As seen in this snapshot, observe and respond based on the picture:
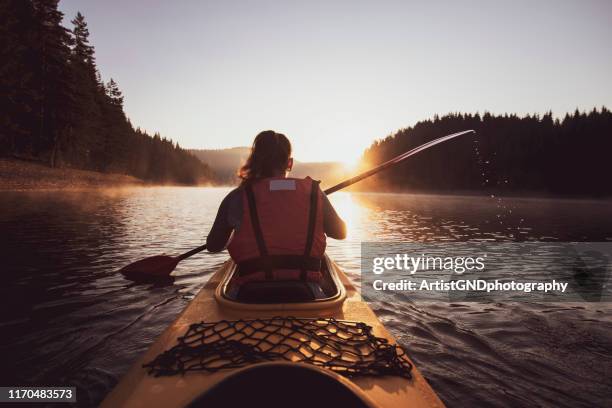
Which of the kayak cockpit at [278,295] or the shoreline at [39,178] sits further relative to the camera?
the shoreline at [39,178]

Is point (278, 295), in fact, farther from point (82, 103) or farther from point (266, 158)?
point (82, 103)

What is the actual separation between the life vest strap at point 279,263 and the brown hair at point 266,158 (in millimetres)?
842

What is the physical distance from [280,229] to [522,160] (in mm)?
84647

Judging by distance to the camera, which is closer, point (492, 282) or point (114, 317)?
point (114, 317)

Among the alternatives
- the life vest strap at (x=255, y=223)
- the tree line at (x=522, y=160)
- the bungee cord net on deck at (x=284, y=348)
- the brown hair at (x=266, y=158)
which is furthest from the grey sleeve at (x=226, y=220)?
the tree line at (x=522, y=160)

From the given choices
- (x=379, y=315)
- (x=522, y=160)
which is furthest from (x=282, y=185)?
(x=522, y=160)

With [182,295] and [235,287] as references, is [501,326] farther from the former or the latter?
[182,295]

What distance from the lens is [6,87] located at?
32.3m

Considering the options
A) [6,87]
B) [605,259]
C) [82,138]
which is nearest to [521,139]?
[605,259]

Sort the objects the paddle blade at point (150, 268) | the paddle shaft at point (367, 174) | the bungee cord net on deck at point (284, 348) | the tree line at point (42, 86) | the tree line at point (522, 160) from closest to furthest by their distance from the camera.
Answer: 1. the bungee cord net on deck at point (284, 348)
2. the paddle shaft at point (367, 174)
3. the paddle blade at point (150, 268)
4. the tree line at point (42, 86)
5. the tree line at point (522, 160)

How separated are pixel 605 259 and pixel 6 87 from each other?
147ft

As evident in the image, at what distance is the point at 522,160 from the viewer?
73562mm

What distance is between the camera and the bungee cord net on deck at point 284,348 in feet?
7.39

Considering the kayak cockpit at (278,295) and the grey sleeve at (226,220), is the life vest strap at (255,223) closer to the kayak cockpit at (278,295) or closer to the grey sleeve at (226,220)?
the grey sleeve at (226,220)
